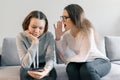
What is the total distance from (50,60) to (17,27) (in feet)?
3.34

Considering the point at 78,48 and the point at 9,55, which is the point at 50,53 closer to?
the point at 78,48

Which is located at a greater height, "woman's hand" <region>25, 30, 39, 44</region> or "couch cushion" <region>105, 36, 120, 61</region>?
"woman's hand" <region>25, 30, 39, 44</region>

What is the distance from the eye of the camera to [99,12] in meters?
3.01

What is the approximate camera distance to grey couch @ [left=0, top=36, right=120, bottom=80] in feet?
6.52

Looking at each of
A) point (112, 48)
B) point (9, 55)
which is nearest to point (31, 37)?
point (9, 55)

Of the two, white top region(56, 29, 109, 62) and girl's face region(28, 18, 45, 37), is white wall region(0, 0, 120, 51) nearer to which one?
white top region(56, 29, 109, 62)

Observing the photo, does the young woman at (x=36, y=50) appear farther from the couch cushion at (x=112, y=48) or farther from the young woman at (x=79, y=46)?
the couch cushion at (x=112, y=48)

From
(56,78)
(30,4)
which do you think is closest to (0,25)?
(30,4)

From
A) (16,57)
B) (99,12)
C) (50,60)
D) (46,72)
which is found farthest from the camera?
(99,12)

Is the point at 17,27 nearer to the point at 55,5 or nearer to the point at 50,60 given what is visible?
the point at 55,5

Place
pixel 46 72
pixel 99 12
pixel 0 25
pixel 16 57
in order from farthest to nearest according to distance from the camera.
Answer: pixel 99 12 < pixel 0 25 < pixel 16 57 < pixel 46 72

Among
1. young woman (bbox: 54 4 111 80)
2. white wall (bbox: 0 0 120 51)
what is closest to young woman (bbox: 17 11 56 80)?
young woman (bbox: 54 4 111 80)

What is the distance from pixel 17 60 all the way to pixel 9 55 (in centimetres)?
10

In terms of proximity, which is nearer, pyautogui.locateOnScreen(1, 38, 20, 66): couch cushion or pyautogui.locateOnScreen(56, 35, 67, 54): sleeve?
pyautogui.locateOnScreen(56, 35, 67, 54): sleeve
